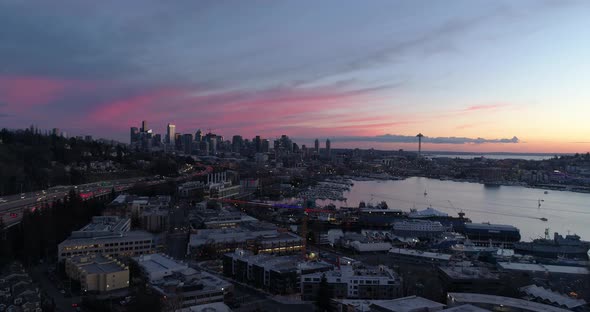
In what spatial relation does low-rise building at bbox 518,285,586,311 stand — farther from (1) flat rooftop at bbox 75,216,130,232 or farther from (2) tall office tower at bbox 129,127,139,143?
(2) tall office tower at bbox 129,127,139,143

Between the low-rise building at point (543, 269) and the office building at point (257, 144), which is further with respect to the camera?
Answer: the office building at point (257, 144)

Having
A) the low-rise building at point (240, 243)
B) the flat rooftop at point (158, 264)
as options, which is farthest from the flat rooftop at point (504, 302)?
the low-rise building at point (240, 243)

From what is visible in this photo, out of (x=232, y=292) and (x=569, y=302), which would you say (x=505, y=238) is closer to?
(x=569, y=302)

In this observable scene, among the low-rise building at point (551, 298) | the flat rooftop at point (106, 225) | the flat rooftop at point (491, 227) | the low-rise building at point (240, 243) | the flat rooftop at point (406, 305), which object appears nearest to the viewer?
the flat rooftop at point (406, 305)

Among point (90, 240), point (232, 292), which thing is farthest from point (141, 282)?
point (90, 240)

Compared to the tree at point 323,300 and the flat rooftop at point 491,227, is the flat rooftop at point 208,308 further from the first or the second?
the flat rooftop at point 491,227

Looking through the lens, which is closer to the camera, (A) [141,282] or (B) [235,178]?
(A) [141,282]

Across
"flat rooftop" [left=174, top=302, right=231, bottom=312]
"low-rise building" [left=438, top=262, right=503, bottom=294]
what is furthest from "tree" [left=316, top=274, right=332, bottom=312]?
"low-rise building" [left=438, top=262, right=503, bottom=294]
